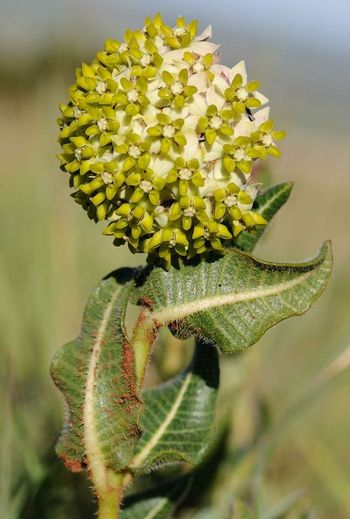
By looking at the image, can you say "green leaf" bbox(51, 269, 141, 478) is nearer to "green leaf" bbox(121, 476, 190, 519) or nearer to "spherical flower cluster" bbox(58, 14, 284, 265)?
"spherical flower cluster" bbox(58, 14, 284, 265)

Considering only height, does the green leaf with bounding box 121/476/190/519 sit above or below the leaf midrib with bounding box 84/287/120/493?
below

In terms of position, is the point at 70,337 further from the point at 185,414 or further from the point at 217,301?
the point at 217,301

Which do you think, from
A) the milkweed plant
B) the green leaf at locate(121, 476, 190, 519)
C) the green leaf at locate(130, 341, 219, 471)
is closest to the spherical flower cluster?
the milkweed plant

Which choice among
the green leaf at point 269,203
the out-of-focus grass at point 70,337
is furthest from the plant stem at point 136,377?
the out-of-focus grass at point 70,337

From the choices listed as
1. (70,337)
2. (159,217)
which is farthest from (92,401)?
(70,337)

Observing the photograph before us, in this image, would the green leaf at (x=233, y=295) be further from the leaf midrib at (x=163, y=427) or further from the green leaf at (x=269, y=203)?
the leaf midrib at (x=163, y=427)

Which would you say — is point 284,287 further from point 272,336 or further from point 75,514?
point 272,336

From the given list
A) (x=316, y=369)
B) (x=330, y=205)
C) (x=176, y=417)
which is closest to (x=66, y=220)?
(x=316, y=369)
